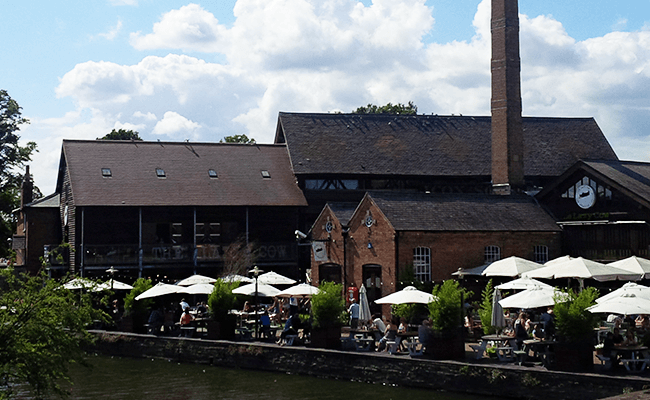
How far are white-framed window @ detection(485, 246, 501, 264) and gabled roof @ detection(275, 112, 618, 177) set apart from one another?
1285cm

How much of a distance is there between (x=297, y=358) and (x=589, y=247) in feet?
46.4

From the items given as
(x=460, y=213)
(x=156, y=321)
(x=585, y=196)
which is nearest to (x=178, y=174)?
(x=156, y=321)

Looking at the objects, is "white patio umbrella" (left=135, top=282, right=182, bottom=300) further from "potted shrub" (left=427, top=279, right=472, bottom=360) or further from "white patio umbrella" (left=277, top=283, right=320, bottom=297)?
"potted shrub" (left=427, top=279, right=472, bottom=360)

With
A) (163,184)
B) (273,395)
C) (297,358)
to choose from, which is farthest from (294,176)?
(273,395)

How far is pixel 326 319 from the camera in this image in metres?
23.3

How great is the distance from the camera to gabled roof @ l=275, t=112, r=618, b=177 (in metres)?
44.6

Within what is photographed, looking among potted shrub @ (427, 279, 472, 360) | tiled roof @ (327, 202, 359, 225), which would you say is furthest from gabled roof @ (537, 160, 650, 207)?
potted shrub @ (427, 279, 472, 360)

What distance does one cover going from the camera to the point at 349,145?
150 ft

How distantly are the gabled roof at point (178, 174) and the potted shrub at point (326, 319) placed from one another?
726 inches

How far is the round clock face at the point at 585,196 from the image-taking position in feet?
109

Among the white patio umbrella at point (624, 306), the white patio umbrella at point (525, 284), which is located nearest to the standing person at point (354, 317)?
the white patio umbrella at point (525, 284)

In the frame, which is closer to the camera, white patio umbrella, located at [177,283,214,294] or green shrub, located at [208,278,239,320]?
green shrub, located at [208,278,239,320]

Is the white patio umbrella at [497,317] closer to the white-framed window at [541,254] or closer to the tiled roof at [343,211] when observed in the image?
the white-framed window at [541,254]

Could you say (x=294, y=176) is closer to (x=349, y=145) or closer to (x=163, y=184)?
(x=349, y=145)
